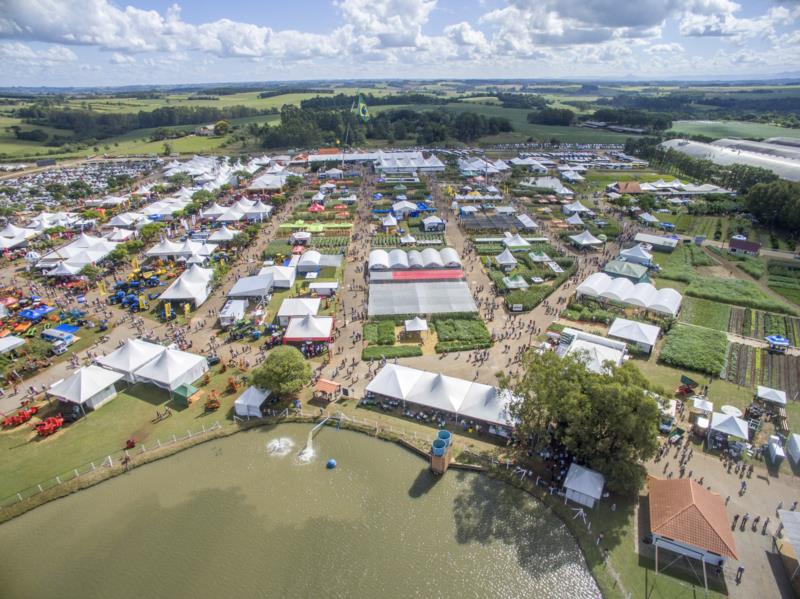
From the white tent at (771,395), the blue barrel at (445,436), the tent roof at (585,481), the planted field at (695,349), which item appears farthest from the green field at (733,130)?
the blue barrel at (445,436)

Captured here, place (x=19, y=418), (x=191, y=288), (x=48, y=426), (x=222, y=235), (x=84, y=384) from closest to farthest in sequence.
Result: (x=48, y=426) → (x=19, y=418) → (x=84, y=384) → (x=191, y=288) → (x=222, y=235)

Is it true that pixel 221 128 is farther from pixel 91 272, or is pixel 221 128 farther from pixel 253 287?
pixel 253 287

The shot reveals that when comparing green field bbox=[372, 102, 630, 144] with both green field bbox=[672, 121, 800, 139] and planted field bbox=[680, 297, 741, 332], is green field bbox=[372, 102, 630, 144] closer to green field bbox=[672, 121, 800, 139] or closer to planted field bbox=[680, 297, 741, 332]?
green field bbox=[672, 121, 800, 139]

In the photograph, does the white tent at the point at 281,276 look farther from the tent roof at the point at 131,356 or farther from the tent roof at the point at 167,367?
the tent roof at the point at 167,367

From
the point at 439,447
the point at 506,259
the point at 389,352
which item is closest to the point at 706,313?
the point at 506,259

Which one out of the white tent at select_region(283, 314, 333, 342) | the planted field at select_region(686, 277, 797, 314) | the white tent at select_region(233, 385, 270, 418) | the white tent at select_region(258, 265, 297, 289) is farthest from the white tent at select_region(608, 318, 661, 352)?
the white tent at select_region(258, 265, 297, 289)
